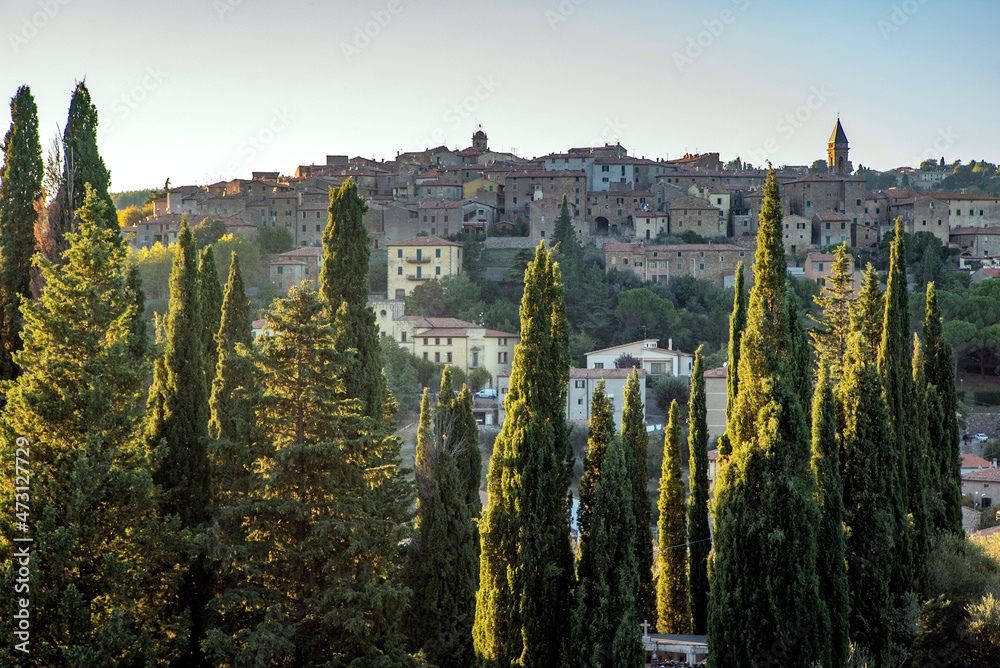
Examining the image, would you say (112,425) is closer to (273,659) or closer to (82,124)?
(273,659)

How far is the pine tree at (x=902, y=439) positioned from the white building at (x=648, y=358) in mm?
29415

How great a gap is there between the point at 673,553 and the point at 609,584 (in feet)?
25.5

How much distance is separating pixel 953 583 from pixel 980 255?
53880 mm

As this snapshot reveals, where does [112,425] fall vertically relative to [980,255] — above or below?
below

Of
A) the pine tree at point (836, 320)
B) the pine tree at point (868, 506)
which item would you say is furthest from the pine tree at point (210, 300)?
the pine tree at point (836, 320)

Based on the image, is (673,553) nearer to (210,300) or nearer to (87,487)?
(210,300)

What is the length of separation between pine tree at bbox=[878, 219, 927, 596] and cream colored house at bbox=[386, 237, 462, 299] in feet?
136

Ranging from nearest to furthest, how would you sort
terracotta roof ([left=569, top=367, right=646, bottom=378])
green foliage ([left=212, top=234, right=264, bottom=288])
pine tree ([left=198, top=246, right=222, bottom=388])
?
pine tree ([left=198, top=246, right=222, bottom=388])
terracotta roof ([left=569, top=367, right=646, bottom=378])
green foliage ([left=212, top=234, right=264, bottom=288])

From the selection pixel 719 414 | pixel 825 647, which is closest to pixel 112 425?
pixel 825 647

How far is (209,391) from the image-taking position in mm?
14031

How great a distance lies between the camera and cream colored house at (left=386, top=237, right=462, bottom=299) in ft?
186

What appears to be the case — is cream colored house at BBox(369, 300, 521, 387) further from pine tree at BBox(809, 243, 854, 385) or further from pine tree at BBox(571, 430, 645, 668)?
pine tree at BBox(571, 430, 645, 668)

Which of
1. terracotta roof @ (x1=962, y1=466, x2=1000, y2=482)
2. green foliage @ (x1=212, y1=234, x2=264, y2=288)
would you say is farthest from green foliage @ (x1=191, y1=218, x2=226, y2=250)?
terracotta roof @ (x1=962, y1=466, x2=1000, y2=482)

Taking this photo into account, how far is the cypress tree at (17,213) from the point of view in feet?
36.3
